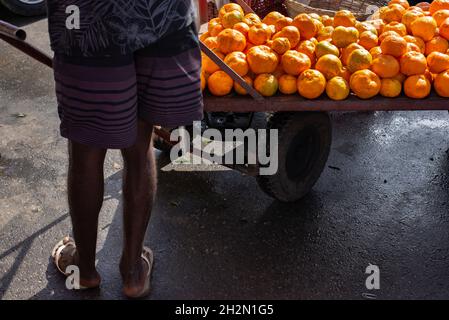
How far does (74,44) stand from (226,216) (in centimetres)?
172

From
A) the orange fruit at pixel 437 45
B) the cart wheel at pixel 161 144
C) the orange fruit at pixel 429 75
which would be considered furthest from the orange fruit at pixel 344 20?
the cart wheel at pixel 161 144

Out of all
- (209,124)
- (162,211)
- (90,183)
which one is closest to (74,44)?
(90,183)

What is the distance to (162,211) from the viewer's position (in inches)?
125

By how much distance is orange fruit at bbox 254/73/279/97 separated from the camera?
2624 mm

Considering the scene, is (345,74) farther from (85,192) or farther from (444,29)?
(85,192)

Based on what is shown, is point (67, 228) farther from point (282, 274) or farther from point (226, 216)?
point (282, 274)

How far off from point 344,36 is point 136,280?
1.79 meters

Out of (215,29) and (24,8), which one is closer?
(215,29)

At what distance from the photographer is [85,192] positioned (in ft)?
6.80

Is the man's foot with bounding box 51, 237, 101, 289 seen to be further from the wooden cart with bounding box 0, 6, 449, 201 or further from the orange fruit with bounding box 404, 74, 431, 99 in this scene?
the orange fruit with bounding box 404, 74, 431, 99

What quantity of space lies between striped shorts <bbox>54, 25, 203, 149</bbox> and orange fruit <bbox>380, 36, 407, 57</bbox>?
1304 mm

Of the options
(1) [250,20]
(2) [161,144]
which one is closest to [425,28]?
(1) [250,20]

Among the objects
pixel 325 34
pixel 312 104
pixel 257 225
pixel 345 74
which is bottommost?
pixel 257 225
